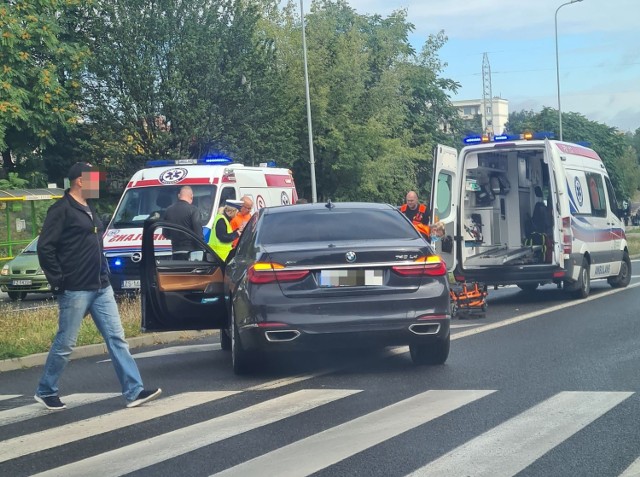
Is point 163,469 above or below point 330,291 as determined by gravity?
below

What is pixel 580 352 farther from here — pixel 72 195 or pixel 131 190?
pixel 131 190

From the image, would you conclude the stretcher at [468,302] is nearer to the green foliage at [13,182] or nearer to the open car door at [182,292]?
the open car door at [182,292]

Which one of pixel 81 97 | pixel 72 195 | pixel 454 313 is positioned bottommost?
pixel 454 313

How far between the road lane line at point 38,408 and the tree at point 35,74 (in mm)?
23795

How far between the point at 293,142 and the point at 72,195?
4032cm

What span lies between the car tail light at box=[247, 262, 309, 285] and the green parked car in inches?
609

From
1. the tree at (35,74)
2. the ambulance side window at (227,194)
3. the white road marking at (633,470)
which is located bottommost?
the white road marking at (633,470)

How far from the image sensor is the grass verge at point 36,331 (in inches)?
448

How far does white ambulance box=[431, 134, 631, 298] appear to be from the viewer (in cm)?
1616

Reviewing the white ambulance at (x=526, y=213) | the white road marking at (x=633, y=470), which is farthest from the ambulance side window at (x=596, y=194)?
the white road marking at (x=633, y=470)

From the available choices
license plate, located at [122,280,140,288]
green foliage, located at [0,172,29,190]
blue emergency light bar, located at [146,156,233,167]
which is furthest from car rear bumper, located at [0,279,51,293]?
green foliage, located at [0,172,29,190]

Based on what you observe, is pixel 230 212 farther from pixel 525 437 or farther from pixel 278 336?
pixel 525 437

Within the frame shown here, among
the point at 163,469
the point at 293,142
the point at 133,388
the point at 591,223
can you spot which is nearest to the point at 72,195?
the point at 133,388

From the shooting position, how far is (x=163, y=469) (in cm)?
598
